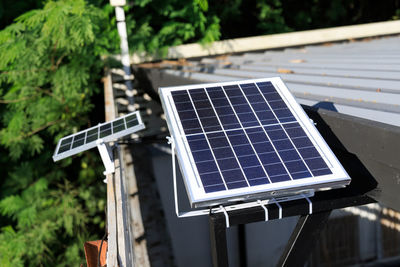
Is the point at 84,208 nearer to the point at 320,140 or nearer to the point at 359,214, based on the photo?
the point at 320,140

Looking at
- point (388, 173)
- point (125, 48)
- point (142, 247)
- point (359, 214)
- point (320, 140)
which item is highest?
point (125, 48)

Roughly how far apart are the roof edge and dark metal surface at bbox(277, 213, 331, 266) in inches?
272

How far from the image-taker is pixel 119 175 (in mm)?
4383

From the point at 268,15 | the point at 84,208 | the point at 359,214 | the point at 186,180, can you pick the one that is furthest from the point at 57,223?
the point at 268,15

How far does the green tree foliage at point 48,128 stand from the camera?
21.8 feet

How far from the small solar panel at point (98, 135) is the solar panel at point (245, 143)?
934 mm

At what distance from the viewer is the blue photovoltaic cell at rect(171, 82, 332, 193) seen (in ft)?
9.27

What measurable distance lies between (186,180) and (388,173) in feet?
4.75

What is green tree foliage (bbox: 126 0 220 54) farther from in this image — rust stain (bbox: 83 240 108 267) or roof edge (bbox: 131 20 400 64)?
rust stain (bbox: 83 240 108 267)

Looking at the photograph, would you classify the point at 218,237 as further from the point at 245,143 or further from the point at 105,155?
the point at 105,155

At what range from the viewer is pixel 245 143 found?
10.3ft

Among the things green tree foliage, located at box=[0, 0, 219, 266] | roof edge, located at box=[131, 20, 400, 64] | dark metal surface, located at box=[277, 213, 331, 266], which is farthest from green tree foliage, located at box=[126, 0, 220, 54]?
dark metal surface, located at box=[277, 213, 331, 266]

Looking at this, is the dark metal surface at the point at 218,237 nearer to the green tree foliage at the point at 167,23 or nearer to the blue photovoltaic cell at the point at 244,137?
the blue photovoltaic cell at the point at 244,137

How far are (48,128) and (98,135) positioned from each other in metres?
3.43
